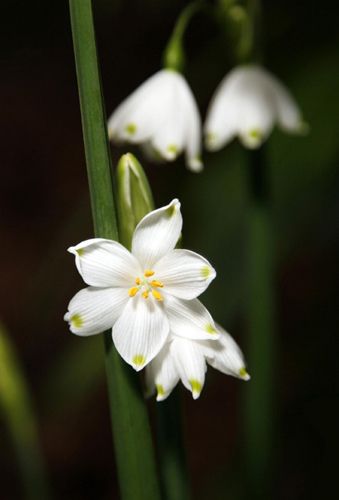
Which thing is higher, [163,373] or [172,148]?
[172,148]

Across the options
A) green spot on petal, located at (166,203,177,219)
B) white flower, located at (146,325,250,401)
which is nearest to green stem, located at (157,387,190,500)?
white flower, located at (146,325,250,401)

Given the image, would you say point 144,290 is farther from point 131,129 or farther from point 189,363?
point 131,129

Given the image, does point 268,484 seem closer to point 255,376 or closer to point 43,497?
point 255,376

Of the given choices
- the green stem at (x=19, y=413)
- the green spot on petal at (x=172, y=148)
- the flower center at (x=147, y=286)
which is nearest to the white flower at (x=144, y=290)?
the flower center at (x=147, y=286)

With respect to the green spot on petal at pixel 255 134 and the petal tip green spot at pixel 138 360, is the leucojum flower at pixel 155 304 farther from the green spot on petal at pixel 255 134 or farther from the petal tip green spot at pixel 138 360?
the green spot on petal at pixel 255 134

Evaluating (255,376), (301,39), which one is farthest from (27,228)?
(255,376)

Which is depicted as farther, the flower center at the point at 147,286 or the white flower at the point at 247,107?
the white flower at the point at 247,107

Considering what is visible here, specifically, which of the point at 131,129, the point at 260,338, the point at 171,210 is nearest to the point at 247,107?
the point at 131,129
